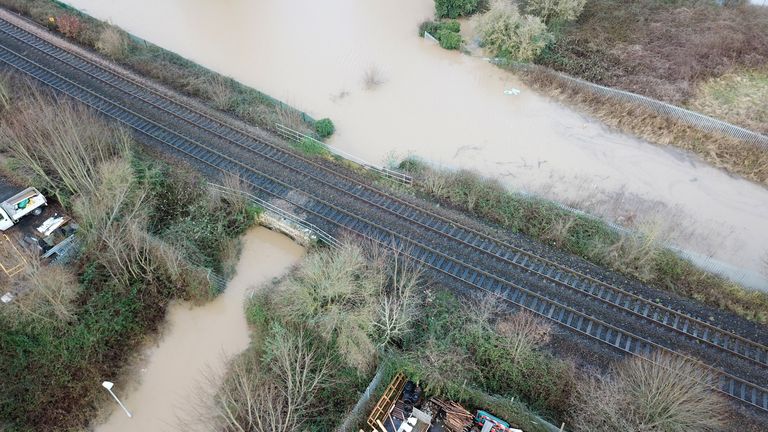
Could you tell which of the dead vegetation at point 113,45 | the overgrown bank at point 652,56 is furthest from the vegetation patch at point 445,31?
the dead vegetation at point 113,45

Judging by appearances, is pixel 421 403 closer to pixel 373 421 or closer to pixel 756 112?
pixel 373 421

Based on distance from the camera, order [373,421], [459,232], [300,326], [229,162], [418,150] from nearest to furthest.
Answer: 1. [373,421]
2. [300,326]
3. [459,232]
4. [229,162]
5. [418,150]

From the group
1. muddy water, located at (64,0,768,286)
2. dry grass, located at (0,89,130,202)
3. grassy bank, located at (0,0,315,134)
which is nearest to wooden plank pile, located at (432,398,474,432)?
muddy water, located at (64,0,768,286)

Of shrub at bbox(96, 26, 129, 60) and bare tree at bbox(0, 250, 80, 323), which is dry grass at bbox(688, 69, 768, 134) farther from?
shrub at bbox(96, 26, 129, 60)

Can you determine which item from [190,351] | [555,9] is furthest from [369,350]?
[555,9]

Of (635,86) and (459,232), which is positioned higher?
(635,86)

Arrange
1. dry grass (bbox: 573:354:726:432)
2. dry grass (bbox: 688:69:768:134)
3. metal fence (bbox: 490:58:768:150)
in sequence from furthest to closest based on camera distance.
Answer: dry grass (bbox: 688:69:768:134), metal fence (bbox: 490:58:768:150), dry grass (bbox: 573:354:726:432)

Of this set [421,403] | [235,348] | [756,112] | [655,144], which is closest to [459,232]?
[421,403]
